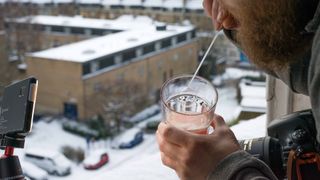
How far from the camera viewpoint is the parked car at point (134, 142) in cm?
496

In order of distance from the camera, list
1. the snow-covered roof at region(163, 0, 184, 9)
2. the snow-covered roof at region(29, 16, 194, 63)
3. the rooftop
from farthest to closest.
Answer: the snow-covered roof at region(163, 0, 184, 9)
the rooftop
the snow-covered roof at region(29, 16, 194, 63)

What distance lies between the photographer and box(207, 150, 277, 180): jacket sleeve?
1.21 feet

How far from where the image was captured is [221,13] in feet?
1.23

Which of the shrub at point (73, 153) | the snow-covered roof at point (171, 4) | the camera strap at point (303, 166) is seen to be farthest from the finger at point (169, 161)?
the snow-covered roof at point (171, 4)

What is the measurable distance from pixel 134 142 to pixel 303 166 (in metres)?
4.49

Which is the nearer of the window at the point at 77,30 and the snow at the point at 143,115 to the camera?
the snow at the point at 143,115

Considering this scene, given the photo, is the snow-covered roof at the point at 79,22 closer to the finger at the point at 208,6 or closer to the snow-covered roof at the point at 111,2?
the snow-covered roof at the point at 111,2

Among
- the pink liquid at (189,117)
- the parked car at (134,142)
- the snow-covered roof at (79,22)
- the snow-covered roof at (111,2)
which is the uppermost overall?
the pink liquid at (189,117)

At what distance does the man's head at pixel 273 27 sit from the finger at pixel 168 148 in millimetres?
83

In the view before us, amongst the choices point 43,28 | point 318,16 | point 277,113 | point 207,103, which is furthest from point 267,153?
point 43,28

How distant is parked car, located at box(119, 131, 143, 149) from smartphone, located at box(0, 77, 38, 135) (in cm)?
446

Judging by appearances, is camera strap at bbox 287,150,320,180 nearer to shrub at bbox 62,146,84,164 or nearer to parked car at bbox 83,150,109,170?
A: parked car at bbox 83,150,109,170

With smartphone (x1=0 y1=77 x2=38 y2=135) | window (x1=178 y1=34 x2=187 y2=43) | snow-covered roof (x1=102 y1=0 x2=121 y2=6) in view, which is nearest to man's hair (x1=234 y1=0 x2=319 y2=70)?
smartphone (x1=0 y1=77 x2=38 y2=135)

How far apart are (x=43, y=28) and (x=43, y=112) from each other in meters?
2.24
